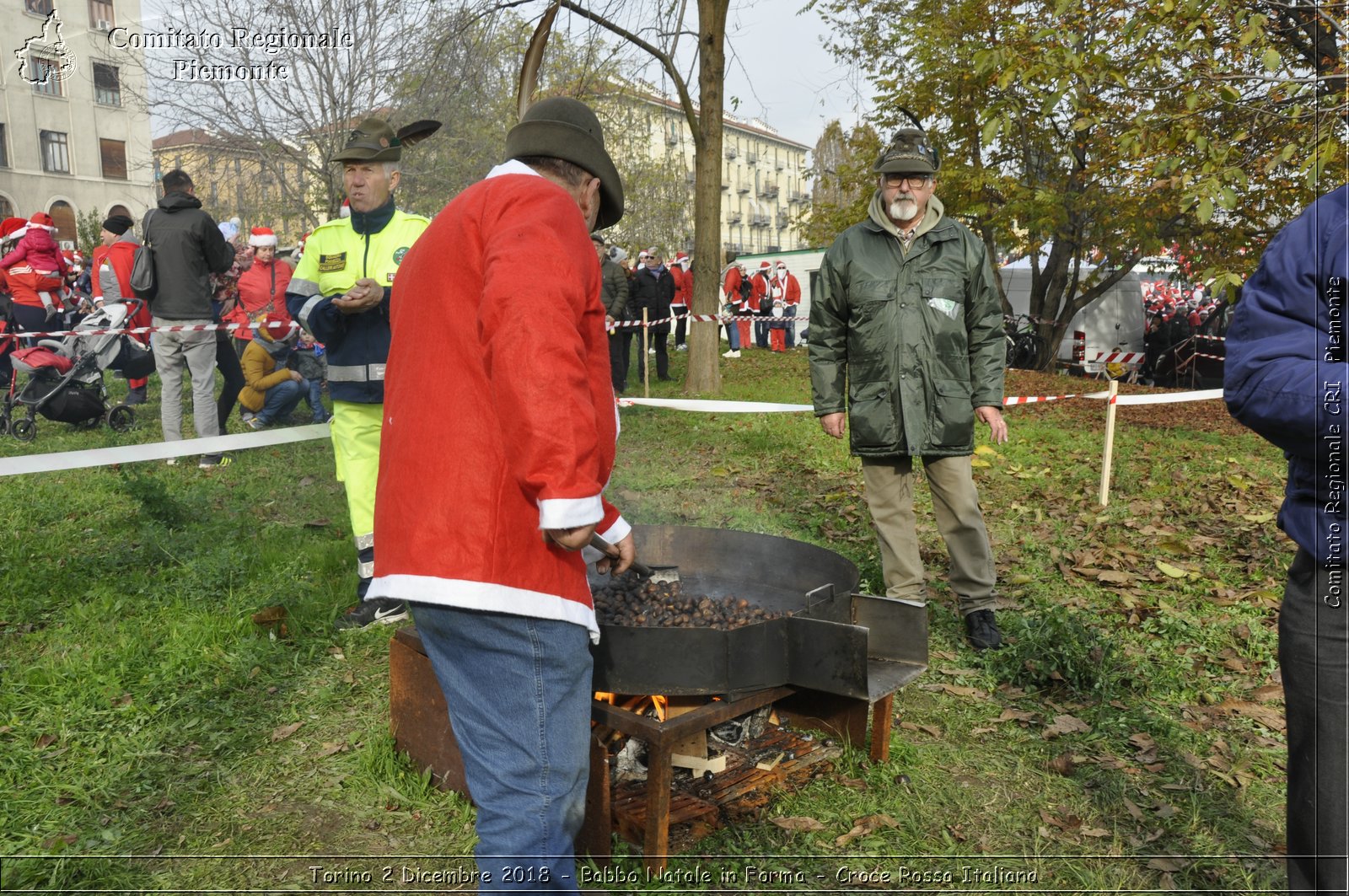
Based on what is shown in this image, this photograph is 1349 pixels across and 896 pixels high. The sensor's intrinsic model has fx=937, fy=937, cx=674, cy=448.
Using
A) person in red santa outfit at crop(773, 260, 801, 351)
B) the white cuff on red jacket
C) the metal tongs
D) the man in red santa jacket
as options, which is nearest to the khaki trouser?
the metal tongs

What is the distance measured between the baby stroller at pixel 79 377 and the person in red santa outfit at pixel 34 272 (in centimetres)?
195

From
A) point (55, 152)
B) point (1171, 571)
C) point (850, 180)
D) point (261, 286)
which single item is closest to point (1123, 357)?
point (850, 180)

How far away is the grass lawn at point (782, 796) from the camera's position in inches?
121

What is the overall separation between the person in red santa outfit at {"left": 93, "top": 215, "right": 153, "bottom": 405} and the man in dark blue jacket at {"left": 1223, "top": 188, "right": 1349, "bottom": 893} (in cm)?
1049

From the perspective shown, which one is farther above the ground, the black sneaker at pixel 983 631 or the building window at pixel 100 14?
the building window at pixel 100 14

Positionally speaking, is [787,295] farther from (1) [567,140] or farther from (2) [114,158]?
(1) [567,140]

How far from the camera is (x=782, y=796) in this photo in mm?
3420

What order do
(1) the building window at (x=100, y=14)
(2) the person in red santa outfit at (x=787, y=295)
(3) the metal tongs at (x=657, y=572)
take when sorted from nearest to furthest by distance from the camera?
(3) the metal tongs at (x=657, y=572) → (1) the building window at (x=100, y=14) → (2) the person in red santa outfit at (x=787, y=295)

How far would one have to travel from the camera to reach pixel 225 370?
9633mm

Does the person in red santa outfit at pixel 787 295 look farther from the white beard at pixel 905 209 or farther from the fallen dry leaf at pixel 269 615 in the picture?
the fallen dry leaf at pixel 269 615

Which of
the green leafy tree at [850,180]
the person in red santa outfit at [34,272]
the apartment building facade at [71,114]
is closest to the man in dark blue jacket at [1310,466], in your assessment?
the apartment building facade at [71,114]

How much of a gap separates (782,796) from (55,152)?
2533 cm

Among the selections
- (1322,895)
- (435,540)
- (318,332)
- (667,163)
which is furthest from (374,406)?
(667,163)

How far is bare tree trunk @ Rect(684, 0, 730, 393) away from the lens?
42.1 feet
